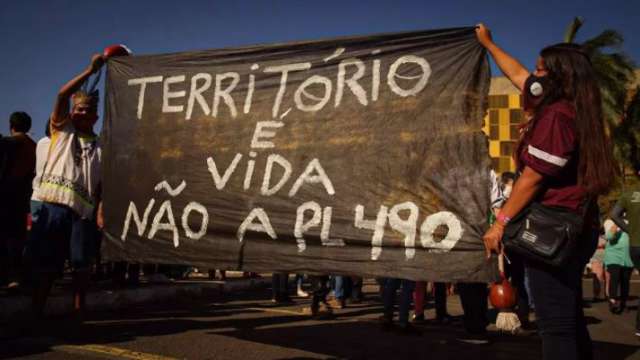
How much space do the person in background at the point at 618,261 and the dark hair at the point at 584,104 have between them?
7.24 meters

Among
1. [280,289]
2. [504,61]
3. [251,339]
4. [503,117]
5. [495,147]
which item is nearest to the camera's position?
[504,61]

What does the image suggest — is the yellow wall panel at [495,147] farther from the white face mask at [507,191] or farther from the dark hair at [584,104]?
the dark hair at [584,104]

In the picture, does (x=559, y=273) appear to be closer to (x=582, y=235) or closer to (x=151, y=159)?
(x=582, y=235)

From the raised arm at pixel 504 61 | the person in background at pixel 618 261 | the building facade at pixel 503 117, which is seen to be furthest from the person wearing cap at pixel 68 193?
the building facade at pixel 503 117

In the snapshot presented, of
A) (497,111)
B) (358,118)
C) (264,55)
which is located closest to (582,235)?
(358,118)

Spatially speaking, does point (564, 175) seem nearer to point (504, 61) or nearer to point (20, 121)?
point (504, 61)

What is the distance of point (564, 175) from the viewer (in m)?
2.87

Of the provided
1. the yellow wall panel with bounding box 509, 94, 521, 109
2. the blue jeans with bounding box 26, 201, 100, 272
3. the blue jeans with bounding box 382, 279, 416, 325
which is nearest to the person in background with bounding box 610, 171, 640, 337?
the blue jeans with bounding box 382, 279, 416, 325

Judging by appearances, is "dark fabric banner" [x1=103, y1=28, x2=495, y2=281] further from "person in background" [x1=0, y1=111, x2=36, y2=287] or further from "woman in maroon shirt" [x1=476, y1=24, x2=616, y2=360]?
"person in background" [x1=0, y1=111, x2=36, y2=287]

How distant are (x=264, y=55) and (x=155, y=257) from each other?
1.88 m

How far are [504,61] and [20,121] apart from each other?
5.18m

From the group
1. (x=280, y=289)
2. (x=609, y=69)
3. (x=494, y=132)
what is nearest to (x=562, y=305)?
(x=280, y=289)

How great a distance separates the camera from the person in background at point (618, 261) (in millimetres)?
9133

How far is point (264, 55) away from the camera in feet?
15.2
